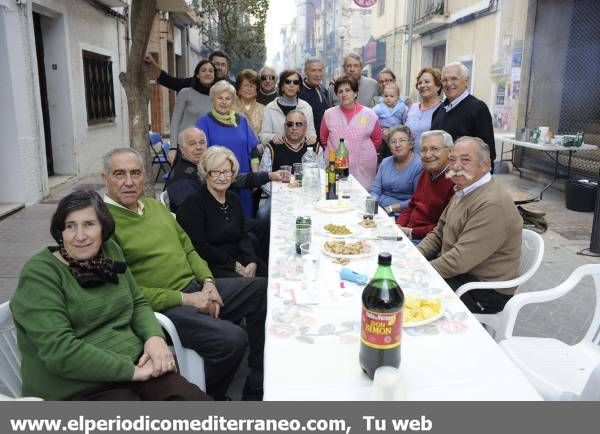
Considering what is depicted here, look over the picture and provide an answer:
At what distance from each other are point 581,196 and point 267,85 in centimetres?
466

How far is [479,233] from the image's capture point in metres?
2.62

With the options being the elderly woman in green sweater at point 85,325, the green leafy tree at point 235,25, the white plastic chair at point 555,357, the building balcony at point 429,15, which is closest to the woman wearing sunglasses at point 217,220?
the elderly woman in green sweater at point 85,325

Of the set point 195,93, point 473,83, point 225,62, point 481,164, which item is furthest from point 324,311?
point 473,83

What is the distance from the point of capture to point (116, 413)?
1651mm

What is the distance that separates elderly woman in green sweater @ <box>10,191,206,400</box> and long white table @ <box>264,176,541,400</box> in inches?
20.6

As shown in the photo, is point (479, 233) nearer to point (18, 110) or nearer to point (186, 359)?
point (186, 359)

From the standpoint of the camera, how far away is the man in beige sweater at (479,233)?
2615mm

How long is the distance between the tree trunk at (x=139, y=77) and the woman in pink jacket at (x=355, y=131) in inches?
79.4

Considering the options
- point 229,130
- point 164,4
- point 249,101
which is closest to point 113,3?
point 164,4

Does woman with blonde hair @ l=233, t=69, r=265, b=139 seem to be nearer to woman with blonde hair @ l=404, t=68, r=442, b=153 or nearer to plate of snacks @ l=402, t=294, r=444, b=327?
woman with blonde hair @ l=404, t=68, r=442, b=153

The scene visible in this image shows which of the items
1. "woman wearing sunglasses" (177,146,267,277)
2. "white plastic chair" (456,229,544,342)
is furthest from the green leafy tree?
"white plastic chair" (456,229,544,342)

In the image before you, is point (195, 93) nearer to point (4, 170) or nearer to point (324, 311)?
point (4, 170)

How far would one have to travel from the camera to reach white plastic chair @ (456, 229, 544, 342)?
2.59 m

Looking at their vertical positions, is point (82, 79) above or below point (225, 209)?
above
